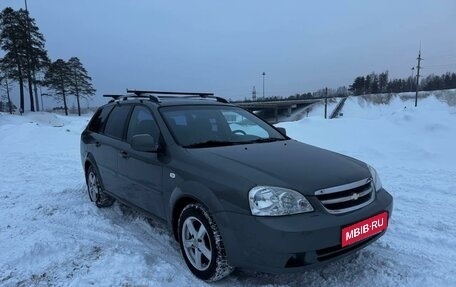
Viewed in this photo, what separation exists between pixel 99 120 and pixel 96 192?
1.12m

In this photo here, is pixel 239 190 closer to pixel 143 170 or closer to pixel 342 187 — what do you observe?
pixel 342 187

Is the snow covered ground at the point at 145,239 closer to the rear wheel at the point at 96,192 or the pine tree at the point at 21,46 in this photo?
the rear wheel at the point at 96,192

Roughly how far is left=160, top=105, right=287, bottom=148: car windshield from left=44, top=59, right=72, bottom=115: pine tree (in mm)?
60482

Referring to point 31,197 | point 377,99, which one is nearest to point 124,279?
point 31,197

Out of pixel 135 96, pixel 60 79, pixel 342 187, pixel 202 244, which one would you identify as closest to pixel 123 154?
pixel 135 96

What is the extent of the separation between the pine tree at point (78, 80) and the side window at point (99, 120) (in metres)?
62.8

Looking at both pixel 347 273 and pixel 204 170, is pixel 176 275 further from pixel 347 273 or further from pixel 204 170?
pixel 347 273

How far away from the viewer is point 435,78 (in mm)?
125750

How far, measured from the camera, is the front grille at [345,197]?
287 centimetres

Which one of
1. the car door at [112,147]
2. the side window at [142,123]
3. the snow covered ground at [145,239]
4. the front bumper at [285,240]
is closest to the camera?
the front bumper at [285,240]

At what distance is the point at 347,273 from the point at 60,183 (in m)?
5.85

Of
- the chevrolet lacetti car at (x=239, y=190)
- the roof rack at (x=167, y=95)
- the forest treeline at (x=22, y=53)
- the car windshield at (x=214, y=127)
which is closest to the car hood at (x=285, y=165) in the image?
the chevrolet lacetti car at (x=239, y=190)

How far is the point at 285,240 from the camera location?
2674 millimetres

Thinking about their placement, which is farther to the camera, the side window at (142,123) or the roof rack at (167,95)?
the roof rack at (167,95)
